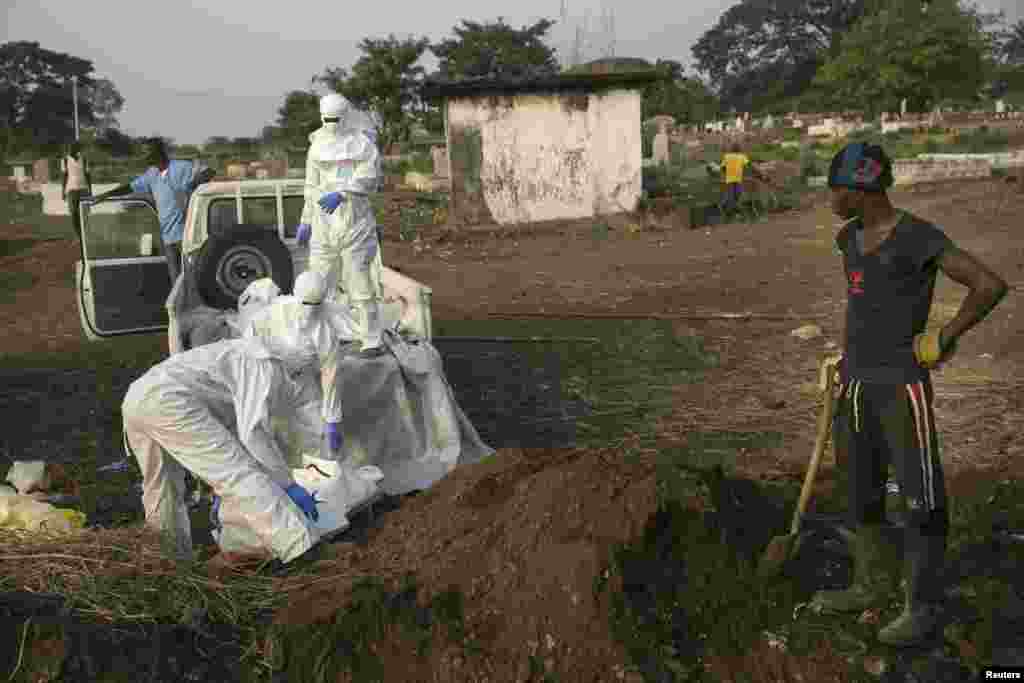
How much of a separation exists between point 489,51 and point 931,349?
51485 millimetres

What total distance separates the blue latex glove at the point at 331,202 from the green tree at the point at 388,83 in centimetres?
3262

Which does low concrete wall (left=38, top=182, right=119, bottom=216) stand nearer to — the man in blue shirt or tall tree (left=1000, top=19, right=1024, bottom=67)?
the man in blue shirt

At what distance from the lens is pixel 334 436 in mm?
5898

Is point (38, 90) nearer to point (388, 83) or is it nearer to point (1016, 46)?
point (388, 83)

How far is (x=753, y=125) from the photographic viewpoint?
51562 millimetres

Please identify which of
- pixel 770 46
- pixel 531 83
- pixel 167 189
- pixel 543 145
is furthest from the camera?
pixel 770 46

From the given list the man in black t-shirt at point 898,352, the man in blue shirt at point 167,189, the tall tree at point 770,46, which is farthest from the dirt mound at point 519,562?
the tall tree at point 770,46

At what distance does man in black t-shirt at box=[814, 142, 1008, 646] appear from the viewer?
144 inches

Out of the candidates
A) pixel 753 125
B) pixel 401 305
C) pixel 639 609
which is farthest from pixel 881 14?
pixel 639 609

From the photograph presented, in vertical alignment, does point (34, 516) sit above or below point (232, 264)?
below

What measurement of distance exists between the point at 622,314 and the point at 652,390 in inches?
123

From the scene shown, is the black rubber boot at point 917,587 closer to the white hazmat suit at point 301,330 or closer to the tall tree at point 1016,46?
the white hazmat suit at point 301,330

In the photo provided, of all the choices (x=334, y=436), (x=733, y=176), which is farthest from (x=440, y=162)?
(x=334, y=436)

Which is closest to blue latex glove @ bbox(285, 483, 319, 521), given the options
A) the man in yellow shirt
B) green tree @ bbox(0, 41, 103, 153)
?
the man in yellow shirt
